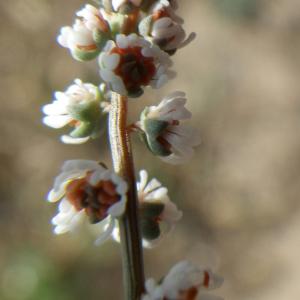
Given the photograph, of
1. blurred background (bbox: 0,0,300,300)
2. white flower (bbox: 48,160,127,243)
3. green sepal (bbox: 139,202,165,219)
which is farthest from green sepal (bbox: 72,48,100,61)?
blurred background (bbox: 0,0,300,300)

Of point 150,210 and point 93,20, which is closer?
point 93,20

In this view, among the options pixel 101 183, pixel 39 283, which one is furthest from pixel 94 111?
pixel 39 283

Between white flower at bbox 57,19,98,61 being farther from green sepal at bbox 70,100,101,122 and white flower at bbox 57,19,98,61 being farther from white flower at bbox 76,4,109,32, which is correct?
green sepal at bbox 70,100,101,122

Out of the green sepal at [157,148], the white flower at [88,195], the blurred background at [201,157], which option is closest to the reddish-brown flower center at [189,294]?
the white flower at [88,195]

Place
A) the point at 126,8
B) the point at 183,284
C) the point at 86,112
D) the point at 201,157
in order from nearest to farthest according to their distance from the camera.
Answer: the point at 183,284
the point at 126,8
the point at 86,112
the point at 201,157

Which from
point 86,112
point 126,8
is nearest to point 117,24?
point 126,8

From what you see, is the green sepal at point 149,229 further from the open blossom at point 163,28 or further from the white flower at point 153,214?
the open blossom at point 163,28

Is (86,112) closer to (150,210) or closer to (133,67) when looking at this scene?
(133,67)
